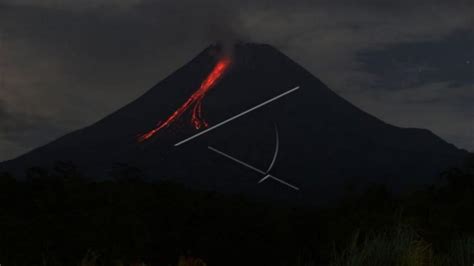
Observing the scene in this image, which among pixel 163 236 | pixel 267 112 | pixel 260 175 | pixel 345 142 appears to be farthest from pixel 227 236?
pixel 267 112

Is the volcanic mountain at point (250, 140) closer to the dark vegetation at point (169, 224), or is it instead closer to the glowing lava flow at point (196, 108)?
the glowing lava flow at point (196, 108)

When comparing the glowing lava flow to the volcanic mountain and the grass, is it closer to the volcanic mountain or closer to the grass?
the volcanic mountain

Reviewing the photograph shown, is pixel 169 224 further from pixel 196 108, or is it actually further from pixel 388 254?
pixel 196 108

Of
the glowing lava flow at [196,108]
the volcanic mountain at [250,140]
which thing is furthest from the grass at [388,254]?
the glowing lava flow at [196,108]

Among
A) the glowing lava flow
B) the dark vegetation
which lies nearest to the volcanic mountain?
the glowing lava flow

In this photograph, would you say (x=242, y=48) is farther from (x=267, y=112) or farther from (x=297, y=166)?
(x=297, y=166)

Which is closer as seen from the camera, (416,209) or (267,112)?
(416,209)

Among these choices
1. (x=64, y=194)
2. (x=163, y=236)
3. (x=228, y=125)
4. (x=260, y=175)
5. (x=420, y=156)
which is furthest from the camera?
(x=420, y=156)

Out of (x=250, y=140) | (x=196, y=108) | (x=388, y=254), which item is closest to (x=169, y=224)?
(x=388, y=254)
